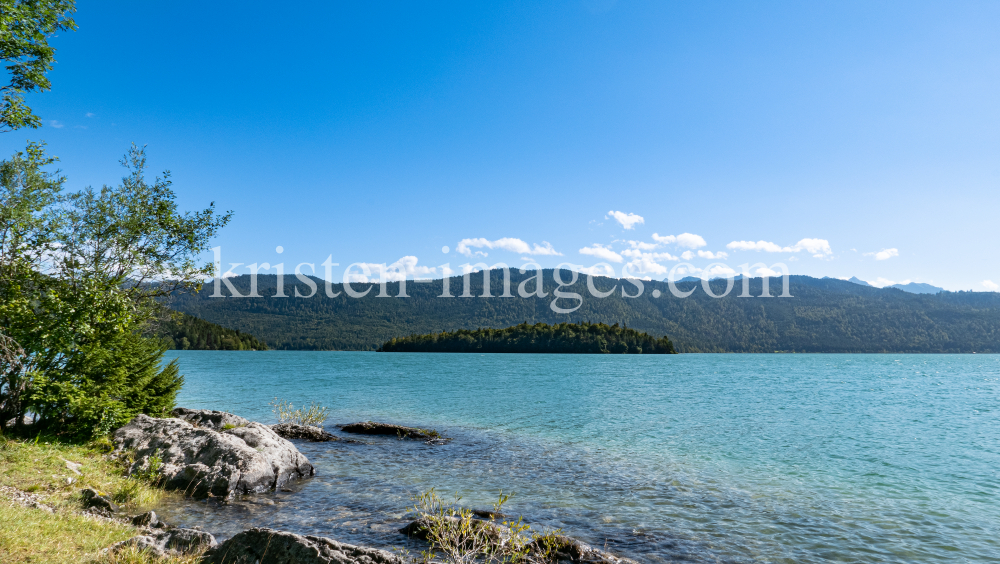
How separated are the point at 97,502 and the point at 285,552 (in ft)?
21.8

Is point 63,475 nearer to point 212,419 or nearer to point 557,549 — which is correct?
point 212,419

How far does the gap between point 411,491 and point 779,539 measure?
10.4m

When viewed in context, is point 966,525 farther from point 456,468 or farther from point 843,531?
point 456,468

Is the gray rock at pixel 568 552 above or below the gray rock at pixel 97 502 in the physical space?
below

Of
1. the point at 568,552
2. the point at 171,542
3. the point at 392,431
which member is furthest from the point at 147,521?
the point at 392,431

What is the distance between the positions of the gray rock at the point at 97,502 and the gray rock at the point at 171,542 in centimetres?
306

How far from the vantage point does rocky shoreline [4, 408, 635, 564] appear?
870 cm

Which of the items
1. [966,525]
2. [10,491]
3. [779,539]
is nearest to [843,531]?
[779,539]

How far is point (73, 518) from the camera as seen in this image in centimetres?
1008

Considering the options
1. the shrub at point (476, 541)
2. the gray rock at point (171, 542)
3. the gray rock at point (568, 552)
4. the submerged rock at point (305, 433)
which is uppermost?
the gray rock at point (171, 542)

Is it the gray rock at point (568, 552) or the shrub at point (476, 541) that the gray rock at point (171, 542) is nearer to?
the shrub at point (476, 541)

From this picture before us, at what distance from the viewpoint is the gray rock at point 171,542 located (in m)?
8.84

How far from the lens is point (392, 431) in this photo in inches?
1078

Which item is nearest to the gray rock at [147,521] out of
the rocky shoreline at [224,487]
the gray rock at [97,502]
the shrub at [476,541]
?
the rocky shoreline at [224,487]
